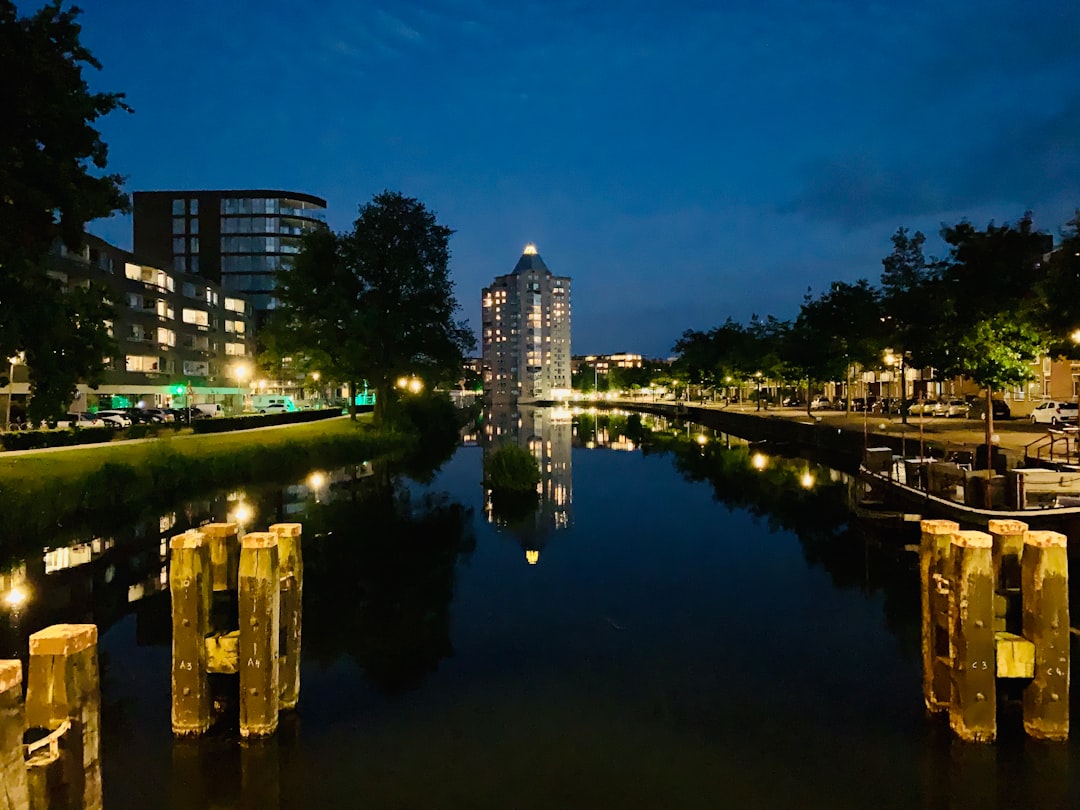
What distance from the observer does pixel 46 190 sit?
1848cm

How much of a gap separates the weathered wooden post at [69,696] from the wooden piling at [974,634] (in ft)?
30.8

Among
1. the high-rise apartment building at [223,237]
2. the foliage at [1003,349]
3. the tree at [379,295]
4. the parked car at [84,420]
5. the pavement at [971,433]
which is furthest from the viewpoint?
the high-rise apartment building at [223,237]

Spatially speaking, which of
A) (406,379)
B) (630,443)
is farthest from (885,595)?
(630,443)

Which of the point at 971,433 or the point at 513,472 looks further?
the point at 971,433

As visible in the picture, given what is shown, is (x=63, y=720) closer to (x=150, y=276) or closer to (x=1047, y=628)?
(x=1047, y=628)

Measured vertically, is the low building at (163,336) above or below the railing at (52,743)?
above

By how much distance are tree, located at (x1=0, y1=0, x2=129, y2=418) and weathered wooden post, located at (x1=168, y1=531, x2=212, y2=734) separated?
1151 cm

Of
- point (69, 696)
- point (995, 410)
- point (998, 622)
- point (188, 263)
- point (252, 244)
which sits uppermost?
point (252, 244)

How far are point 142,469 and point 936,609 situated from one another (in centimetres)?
2883

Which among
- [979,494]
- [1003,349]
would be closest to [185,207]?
[1003,349]

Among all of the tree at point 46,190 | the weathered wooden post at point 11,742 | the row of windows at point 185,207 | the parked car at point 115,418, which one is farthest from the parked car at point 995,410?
the row of windows at point 185,207

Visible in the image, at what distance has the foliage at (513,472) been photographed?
36.1 metres

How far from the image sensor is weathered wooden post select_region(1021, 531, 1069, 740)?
9.08 meters

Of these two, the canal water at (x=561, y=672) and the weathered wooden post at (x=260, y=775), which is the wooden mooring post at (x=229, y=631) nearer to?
the weathered wooden post at (x=260, y=775)
